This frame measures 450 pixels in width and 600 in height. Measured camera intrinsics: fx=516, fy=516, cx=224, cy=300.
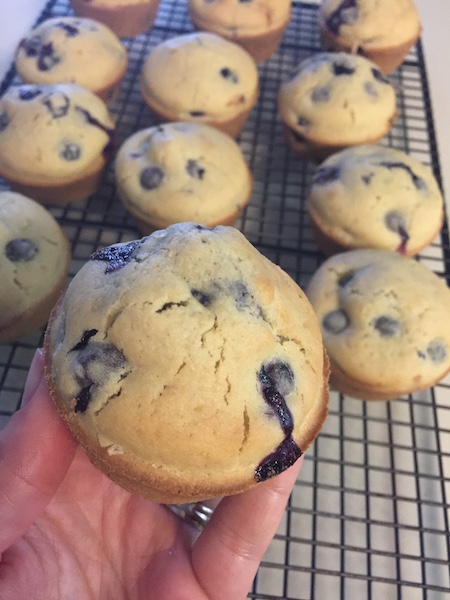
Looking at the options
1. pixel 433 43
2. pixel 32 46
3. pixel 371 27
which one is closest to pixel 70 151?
pixel 32 46

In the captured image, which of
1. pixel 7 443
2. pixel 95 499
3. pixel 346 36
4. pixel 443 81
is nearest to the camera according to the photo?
pixel 7 443

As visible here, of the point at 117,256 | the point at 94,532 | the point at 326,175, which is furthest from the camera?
the point at 326,175

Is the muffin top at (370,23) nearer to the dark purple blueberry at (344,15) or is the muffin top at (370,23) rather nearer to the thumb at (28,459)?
the dark purple blueberry at (344,15)

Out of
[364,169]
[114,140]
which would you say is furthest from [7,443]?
[364,169]

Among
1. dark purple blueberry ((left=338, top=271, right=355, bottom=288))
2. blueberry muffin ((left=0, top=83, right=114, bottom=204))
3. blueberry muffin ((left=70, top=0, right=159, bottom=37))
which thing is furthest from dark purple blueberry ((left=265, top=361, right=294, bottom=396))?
blueberry muffin ((left=70, top=0, right=159, bottom=37))

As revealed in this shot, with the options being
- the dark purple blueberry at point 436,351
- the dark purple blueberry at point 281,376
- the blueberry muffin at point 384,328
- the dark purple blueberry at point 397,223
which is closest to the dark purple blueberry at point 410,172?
the dark purple blueberry at point 397,223

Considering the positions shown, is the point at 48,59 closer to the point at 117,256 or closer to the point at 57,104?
the point at 57,104

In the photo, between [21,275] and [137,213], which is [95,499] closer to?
[21,275]
